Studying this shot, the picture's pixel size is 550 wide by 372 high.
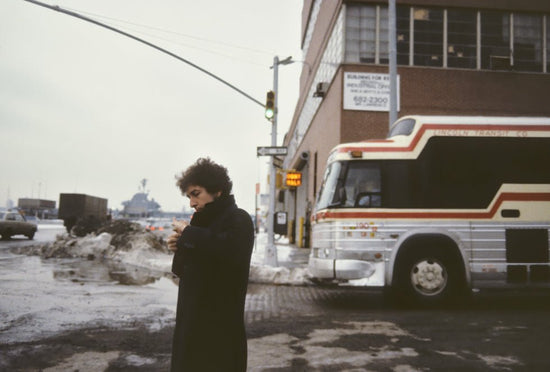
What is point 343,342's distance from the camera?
5.87 meters

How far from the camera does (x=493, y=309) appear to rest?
8695 mm

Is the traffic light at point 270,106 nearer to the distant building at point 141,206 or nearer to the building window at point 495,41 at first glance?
the building window at point 495,41

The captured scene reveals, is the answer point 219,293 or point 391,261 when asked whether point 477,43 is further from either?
point 219,293

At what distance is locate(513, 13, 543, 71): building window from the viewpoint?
18.4m

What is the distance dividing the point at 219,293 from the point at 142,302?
674 centimetres

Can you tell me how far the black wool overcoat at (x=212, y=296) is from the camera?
241 centimetres

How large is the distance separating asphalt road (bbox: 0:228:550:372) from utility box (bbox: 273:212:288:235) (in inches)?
230

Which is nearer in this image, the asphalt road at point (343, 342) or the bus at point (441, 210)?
the asphalt road at point (343, 342)

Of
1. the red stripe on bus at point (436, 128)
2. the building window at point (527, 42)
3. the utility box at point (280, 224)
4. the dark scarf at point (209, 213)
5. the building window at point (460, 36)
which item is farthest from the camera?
the building window at point (527, 42)

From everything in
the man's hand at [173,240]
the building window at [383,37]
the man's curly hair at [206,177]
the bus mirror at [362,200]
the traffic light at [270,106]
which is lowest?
the man's hand at [173,240]

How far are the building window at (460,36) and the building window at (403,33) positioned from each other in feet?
5.33

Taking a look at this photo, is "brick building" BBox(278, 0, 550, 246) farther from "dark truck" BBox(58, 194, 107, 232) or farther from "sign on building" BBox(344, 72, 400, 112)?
"dark truck" BBox(58, 194, 107, 232)

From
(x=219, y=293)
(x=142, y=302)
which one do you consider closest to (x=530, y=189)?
(x=142, y=302)

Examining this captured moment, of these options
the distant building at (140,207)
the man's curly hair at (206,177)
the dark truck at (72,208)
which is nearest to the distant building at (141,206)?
the distant building at (140,207)
